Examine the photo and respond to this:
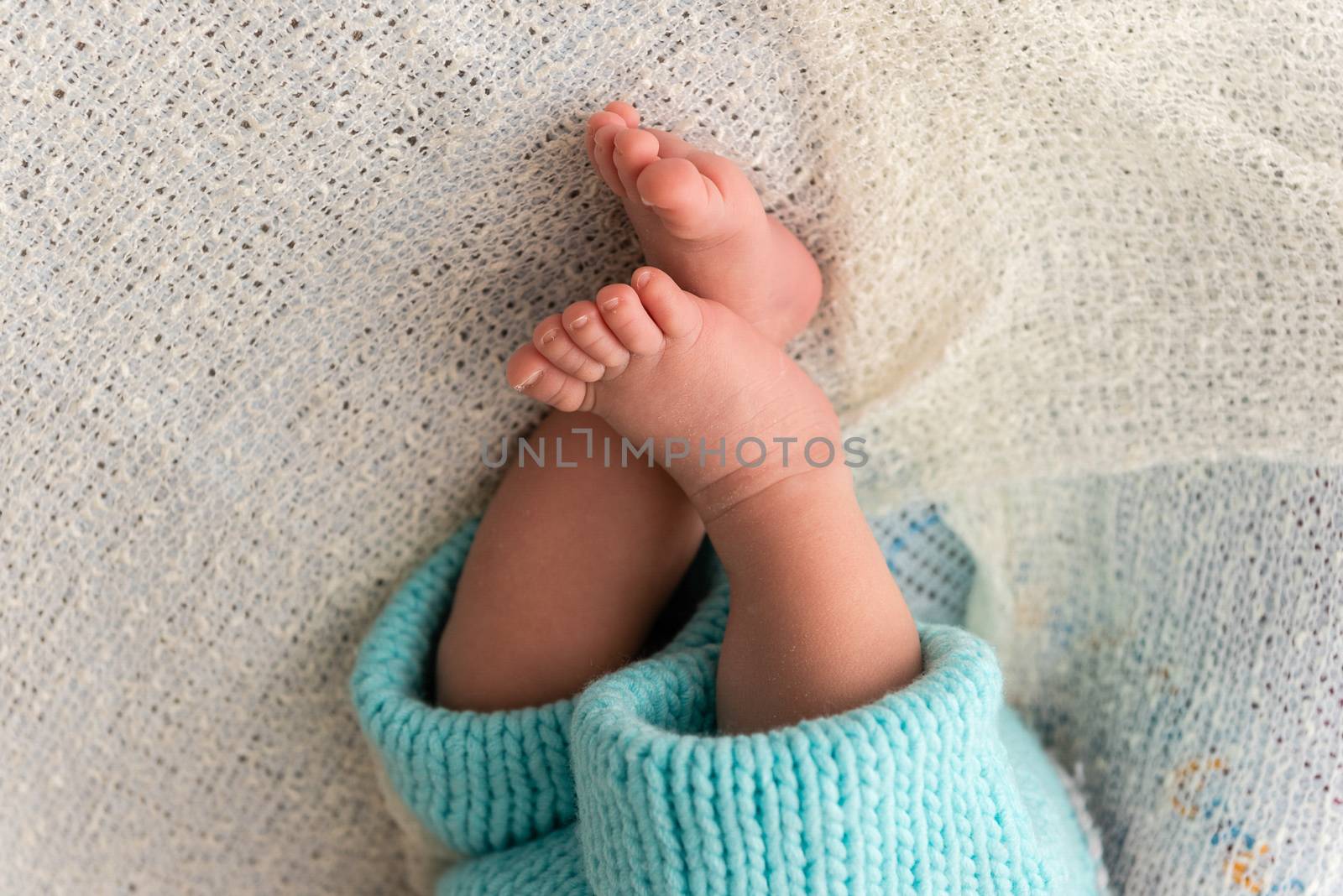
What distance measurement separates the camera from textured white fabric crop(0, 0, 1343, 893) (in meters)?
0.67

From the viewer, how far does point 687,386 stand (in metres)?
0.69

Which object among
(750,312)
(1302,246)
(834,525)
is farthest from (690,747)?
(1302,246)

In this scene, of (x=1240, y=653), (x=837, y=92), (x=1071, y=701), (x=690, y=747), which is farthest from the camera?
(x=1071, y=701)

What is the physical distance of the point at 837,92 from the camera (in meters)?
0.72

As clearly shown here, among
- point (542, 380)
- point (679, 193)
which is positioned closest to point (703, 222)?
point (679, 193)

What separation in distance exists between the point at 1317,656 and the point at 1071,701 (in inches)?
8.4

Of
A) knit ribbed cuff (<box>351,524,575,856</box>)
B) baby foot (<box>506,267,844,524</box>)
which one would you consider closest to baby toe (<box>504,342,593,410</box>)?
baby foot (<box>506,267,844,524</box>)

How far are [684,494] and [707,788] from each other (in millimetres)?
246

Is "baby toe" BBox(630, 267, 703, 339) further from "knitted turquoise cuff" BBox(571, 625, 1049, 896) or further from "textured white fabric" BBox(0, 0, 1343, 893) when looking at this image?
"knitted turquoise cuff" BBox(571, 625, 1049, 896)

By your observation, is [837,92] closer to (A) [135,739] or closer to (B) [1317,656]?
(B) [1317,656]

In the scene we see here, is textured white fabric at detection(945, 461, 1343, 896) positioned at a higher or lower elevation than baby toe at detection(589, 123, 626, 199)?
lower

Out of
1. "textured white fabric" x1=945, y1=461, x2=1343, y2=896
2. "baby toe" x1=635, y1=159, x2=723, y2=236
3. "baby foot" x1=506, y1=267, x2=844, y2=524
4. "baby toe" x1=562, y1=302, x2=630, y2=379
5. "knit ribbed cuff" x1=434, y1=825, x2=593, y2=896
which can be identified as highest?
"baby toe" x1=635, y1=159, x2=723, y2=236

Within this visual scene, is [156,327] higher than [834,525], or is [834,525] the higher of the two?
[156,327]

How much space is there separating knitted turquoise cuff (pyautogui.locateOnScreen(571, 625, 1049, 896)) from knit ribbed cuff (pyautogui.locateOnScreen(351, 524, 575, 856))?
79 mm
